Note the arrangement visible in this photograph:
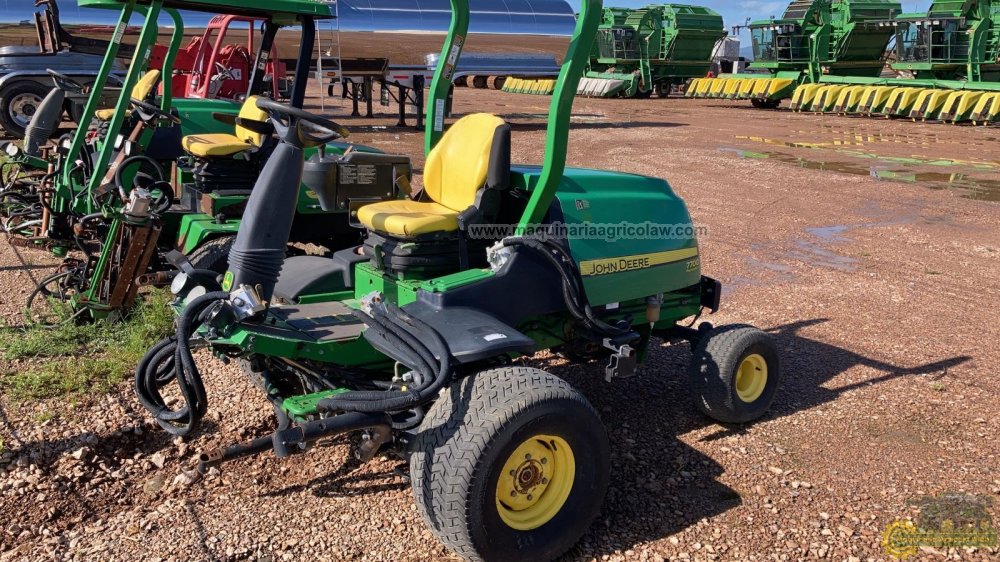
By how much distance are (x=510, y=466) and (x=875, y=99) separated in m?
20.7

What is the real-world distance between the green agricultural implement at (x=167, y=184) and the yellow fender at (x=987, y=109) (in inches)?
685

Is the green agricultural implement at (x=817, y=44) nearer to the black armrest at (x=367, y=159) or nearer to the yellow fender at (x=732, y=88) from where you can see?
the yellow fender at (x=732, y=88)

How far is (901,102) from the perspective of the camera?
19703 millimetres

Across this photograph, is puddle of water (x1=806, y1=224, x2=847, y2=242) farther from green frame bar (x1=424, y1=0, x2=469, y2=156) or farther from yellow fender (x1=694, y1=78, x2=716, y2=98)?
yellow fender (x1=694, y1=78, x2=716, y2=98)

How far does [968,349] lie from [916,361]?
456 mm

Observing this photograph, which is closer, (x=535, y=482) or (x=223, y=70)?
(x=535, y=482)

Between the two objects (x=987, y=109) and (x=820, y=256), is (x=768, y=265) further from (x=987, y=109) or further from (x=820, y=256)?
(x=987, y=109)

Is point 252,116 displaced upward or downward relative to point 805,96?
upward

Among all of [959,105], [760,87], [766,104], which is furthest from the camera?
[766,104]

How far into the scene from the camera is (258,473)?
328cm

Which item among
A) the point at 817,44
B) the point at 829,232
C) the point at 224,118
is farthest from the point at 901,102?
the point at 224,118

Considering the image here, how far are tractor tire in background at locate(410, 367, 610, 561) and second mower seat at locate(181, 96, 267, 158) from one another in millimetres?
3375

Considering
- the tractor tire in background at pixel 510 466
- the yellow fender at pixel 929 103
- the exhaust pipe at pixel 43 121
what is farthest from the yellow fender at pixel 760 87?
the tractor tire in background at pixel 510 466

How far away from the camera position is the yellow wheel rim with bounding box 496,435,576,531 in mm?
2713
